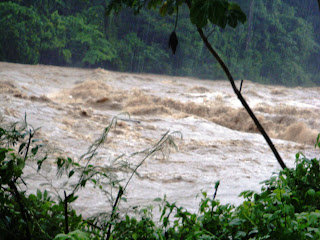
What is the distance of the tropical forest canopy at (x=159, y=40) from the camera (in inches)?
734

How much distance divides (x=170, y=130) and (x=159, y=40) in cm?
1555

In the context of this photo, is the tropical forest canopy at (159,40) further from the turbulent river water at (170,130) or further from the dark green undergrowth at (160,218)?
the dark green undergrowth at (160,218)

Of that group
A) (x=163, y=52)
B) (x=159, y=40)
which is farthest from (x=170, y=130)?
(x=159, y=40)

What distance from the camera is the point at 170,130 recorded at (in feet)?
30.2

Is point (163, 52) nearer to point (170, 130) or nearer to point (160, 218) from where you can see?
point (170, 130)

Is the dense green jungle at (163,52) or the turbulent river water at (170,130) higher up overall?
the dense green jungle at (163,52)

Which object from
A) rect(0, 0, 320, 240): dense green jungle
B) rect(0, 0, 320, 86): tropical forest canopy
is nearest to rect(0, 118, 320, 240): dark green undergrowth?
rect(0, 0, 320, 240): dense green jungle

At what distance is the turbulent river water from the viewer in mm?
5096

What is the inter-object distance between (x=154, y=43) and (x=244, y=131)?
46.9ft

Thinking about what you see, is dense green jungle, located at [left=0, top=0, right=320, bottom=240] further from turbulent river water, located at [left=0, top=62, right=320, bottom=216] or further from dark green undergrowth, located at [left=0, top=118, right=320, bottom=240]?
turbulent river water, located at [left=0, top=62, right=320, bottom=216]

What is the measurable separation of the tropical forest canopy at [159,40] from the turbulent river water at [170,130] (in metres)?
3.72

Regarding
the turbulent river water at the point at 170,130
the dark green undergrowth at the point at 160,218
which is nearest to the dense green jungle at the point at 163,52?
the dark green undergrowth at the point at 160,218

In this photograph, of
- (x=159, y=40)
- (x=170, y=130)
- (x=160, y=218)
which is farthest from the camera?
(x=159, y=40)

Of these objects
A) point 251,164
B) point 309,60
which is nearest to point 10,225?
point 251,164
